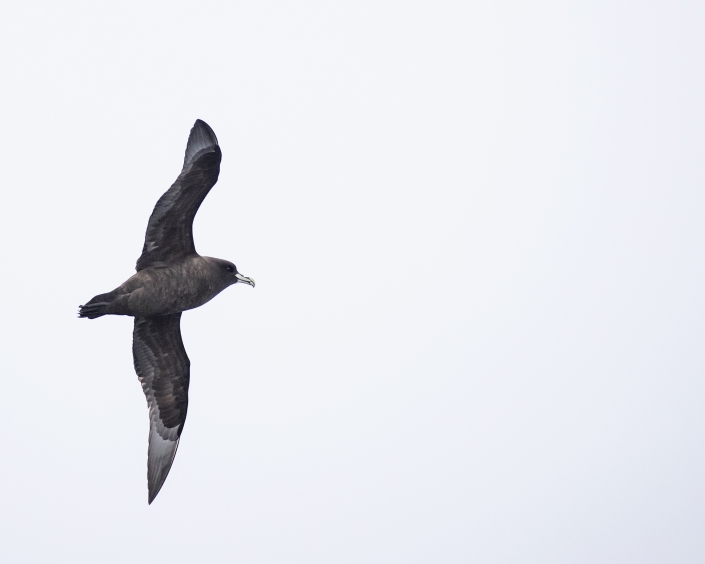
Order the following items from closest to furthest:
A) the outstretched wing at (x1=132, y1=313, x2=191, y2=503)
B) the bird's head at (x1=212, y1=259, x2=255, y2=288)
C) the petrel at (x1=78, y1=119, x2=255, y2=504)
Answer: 1. the petrel at (x1=78, y1=119, x2=255, y2=504)
2. the bird's head at (x1=212, y1=259, x2=255, y2=288)
3. the outstretched wing at (x1=132, y1=313, x2=191, y2=503)

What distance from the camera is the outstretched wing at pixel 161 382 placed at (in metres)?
19.7

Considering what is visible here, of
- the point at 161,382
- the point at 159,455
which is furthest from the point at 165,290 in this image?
the point at 159,455

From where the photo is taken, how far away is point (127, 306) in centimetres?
1805

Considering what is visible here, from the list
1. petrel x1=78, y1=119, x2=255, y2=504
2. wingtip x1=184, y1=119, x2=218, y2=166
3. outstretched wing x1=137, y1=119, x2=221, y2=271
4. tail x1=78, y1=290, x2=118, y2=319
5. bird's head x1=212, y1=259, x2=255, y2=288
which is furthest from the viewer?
bird's head x1=212, y1=259, x2=255, y2=288

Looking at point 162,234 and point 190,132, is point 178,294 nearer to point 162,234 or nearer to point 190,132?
point 162,234

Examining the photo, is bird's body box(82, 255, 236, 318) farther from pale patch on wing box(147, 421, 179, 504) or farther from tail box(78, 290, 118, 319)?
pale patch on wing box(147, 421, 179, 504)

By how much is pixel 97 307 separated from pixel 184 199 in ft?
7.63

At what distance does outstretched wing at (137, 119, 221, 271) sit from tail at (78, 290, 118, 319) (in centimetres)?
97

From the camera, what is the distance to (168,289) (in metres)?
18.3

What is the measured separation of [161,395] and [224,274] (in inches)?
102

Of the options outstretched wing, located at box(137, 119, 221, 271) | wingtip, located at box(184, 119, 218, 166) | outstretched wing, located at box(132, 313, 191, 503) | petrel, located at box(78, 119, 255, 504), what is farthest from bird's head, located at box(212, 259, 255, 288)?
wingtip, located at box(184, 119, 218, 166)

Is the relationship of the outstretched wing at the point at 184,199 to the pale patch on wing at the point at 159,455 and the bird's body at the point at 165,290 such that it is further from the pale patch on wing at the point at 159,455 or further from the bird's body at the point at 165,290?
the pale patch on wing at the point at 159,455

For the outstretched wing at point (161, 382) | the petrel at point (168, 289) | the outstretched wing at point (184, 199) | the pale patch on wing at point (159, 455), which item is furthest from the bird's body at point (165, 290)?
the pale patch on wing at point (159, 455)

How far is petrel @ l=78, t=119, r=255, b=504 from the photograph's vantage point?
18.2 meters
